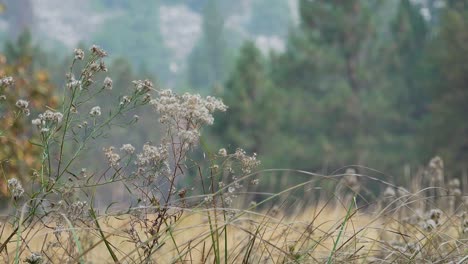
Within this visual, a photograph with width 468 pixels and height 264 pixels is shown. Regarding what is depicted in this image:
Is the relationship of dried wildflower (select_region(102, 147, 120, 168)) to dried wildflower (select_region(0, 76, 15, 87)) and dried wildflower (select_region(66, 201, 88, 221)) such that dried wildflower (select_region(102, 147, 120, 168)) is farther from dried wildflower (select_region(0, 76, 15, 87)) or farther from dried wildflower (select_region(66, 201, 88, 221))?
dried wildflower (select_region(0, 76, 15, 87))

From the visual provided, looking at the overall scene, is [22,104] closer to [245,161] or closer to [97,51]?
[97,51]

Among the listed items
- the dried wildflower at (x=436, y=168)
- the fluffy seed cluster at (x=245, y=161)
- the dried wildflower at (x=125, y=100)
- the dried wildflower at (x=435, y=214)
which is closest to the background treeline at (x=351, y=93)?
the dried wildflower at (x=436, y=168)

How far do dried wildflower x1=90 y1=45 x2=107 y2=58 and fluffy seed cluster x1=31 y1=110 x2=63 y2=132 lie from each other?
0.60ft

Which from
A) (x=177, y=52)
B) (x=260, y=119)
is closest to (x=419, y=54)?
(x=260, y=119)

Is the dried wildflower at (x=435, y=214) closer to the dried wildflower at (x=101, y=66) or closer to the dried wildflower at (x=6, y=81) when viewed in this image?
the dried wildflower at (x=101, y=66)

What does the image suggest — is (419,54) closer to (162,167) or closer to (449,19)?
(449,19)

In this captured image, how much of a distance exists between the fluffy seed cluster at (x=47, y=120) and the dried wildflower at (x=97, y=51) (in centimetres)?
18

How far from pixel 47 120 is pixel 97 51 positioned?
20 centimetres

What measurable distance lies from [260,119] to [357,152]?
2874mm

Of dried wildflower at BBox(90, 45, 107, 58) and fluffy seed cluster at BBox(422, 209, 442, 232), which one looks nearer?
dried wildflower at BBox(90, 45, 107, 58)

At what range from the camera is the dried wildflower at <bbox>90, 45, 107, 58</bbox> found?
5.93 ft

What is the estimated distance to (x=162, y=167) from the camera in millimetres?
1861

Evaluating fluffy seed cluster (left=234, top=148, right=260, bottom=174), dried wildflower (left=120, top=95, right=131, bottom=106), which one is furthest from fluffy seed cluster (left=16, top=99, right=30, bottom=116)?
fluffy seed cluster (left=234, top=148, right=260, bottom=174)

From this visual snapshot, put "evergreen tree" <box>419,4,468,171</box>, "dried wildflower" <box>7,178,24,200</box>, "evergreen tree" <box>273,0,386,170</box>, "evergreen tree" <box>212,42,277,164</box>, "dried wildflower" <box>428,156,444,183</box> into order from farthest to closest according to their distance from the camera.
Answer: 1. "evergreen tree" <box>273,0,386,170</box>
2. "evergreen tree" <box>212,42,277,164</box>
3. "evergreen tree" <box>419,4,468,171</box>
4. "dried wildflower" <box>428,156,444,183</box>
5. "dried wildflower" <box>7,178,24,200</box>
